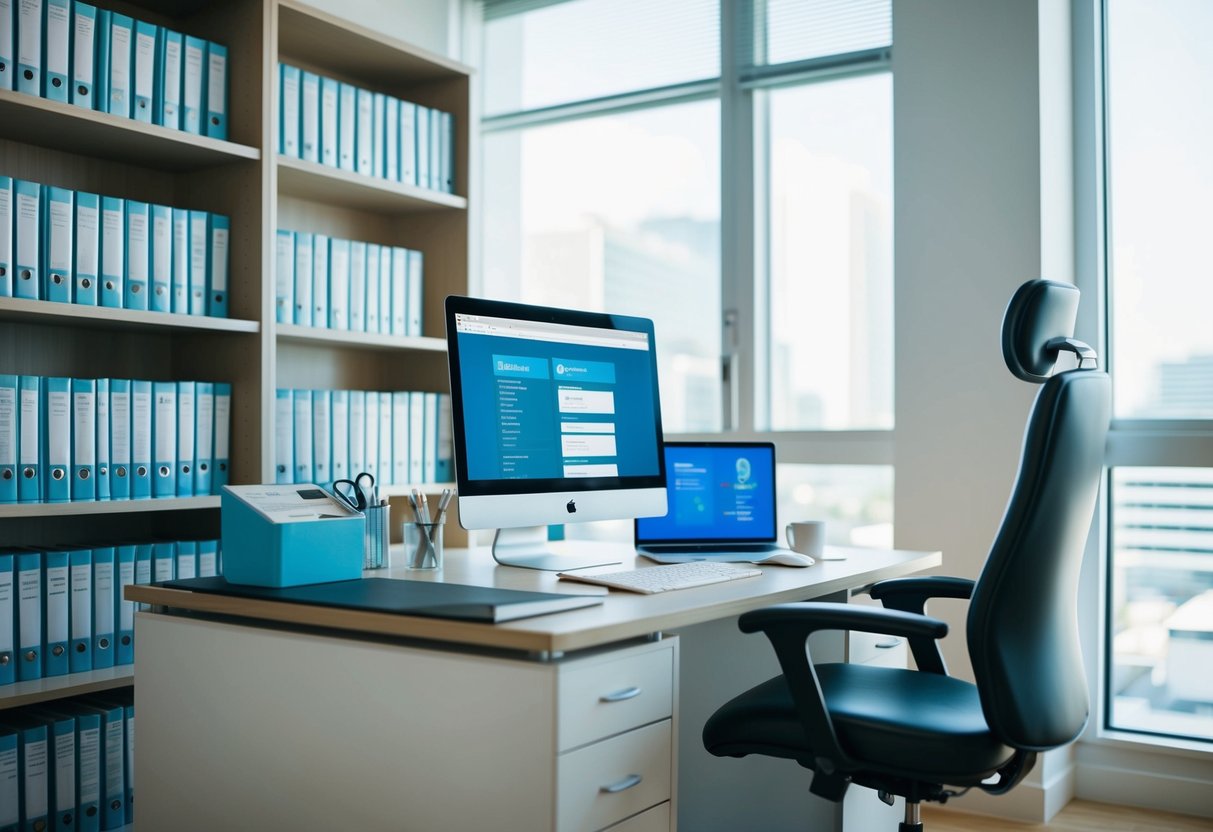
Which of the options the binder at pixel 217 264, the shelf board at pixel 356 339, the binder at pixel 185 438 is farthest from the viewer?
the shelf board at pixel 356 339

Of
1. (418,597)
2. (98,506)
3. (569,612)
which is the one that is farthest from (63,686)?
(569,612)

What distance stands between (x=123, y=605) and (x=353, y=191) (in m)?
1.38

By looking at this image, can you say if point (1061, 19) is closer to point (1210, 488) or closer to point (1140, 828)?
point (1210, 488)

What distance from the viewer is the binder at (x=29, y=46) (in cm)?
239

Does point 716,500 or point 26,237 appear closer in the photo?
point 26,237

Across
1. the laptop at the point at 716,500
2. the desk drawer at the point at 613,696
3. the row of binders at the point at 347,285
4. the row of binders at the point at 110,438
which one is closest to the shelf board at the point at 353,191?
the row of binders at the point at 347,285

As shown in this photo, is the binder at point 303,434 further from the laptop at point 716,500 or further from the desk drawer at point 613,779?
the desk drawer at point 613,779

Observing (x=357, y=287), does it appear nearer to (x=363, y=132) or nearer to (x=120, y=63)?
(x=363, y=132)

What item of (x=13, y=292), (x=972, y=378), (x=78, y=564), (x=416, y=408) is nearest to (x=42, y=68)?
(x=13, y=292)

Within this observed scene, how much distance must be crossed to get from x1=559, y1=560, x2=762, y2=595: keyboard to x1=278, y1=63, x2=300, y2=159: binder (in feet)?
5.38

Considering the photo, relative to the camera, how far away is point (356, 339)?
3115 millimetres

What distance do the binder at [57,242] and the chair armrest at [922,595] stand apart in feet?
6.34

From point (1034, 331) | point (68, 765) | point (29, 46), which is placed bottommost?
point (68, 765)

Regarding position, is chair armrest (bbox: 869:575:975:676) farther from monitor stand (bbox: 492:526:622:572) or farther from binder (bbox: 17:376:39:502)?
binder (bbox: 17:376:39:502)
